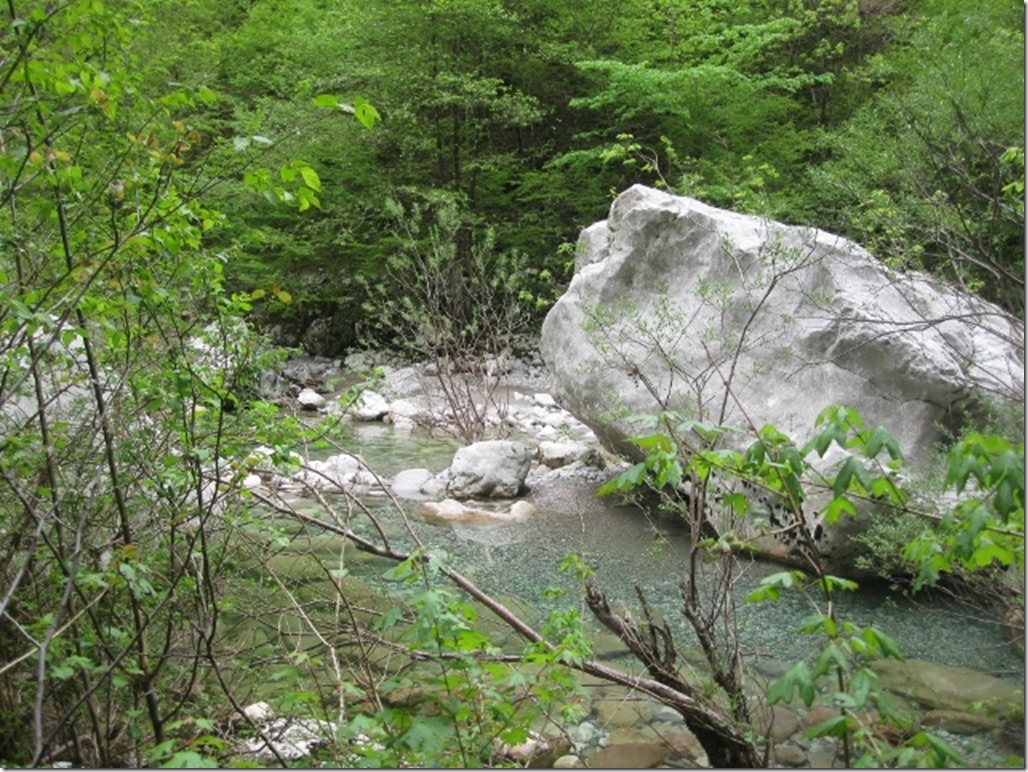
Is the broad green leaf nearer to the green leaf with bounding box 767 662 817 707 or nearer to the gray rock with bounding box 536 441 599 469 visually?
the green leaf with bounding box 767 662 817 707

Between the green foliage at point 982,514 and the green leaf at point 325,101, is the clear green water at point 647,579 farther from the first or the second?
the green leaf at point 325,101

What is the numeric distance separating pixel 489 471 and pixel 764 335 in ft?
11.3

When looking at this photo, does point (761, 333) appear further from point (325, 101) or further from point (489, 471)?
point (325, 101)

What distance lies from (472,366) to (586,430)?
1764 mm

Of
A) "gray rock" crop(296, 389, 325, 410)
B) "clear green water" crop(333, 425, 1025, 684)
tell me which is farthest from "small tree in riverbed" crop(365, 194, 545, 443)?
"gray rock" crop(296, 389, 325, 410)

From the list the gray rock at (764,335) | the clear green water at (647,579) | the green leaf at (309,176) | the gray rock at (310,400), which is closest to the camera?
the green leaf at (309,176)

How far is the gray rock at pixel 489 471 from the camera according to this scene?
8.05m

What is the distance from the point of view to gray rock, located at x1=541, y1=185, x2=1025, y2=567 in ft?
17.0

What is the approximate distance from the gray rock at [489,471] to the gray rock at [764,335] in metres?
0.99

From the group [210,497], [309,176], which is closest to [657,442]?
[309,176]

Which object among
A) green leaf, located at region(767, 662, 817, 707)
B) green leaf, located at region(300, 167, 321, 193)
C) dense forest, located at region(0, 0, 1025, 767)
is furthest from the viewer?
green leaf, located at region(300, 167, 321, 193)

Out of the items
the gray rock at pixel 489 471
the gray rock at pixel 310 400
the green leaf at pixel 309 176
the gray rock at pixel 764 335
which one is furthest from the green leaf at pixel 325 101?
the gray rock at pixel 310 400

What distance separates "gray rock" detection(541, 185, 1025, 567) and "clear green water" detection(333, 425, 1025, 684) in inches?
22.6

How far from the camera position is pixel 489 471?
26.6 ft
